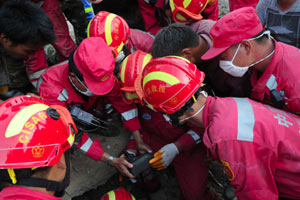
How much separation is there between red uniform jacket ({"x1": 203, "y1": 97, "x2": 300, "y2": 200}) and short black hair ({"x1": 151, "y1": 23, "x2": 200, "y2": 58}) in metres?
1.03

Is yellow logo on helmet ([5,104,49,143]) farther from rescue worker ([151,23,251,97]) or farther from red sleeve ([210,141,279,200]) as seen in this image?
rescue worker ([151,23,251,97])

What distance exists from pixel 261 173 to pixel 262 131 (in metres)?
0.33

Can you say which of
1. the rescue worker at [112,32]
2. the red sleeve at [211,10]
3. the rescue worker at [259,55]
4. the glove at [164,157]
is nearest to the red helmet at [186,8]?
the red sleeve at [211,10]

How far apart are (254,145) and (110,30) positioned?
2206mm

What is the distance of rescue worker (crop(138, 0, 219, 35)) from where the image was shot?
11.0 ft

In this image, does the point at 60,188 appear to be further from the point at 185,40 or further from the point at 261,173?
the point at 185,40

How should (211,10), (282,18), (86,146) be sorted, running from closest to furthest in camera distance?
(86,146)
(282,18)
(211,10)

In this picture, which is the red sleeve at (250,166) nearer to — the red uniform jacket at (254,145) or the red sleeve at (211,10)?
the red uniform jacket at (254,145)

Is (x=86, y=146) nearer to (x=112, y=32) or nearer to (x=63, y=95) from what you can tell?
(x=63, y=95)

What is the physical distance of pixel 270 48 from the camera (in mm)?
2346

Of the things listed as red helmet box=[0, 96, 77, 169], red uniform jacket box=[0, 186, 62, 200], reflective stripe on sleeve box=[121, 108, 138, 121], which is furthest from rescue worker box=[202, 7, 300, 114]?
red uniform jacket box=[0, 186, 62, 200]

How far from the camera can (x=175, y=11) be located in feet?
11.2

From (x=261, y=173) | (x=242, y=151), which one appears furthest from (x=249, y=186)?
(x=242, y=151)

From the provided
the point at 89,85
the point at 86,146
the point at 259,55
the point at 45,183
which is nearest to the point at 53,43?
the point at 89,85
